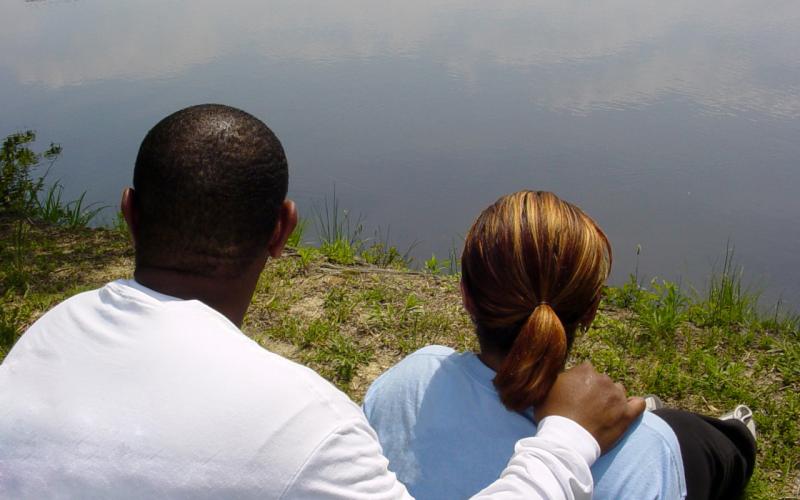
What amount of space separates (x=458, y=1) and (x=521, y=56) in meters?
3.40

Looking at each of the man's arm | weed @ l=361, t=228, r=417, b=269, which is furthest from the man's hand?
weed @ l=361, t=228, r=417, b=269

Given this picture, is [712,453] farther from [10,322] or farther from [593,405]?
[10,322]

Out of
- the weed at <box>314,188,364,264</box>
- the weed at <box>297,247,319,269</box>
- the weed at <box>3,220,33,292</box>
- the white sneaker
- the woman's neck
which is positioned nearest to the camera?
the woman's neck

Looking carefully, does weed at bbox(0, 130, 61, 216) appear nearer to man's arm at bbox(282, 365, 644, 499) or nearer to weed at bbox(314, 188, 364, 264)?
weed at bbox(314, 188, 364, 264)

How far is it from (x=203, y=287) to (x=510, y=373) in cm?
66

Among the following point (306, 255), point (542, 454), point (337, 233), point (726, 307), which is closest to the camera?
point (542, 454)

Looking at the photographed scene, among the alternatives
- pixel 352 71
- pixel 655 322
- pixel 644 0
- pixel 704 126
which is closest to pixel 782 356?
pixel 655 322

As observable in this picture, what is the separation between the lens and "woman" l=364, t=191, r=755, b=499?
169 centimetres

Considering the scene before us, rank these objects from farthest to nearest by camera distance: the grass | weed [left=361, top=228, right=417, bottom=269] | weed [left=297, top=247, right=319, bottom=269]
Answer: weed [left=361, top=228, right=417, bottom=269]
weed [left=297, top=247, right=319, bottom=269]
the grass

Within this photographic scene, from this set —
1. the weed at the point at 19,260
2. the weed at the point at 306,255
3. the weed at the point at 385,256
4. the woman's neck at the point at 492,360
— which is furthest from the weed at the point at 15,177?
the woman's neck at the point at 492,360

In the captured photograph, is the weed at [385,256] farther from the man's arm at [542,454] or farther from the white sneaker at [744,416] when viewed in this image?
the man's arm at [542,454]

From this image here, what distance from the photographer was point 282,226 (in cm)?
175

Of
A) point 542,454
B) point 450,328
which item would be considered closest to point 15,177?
point 450,328

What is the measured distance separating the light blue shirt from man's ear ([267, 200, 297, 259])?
420 mm
